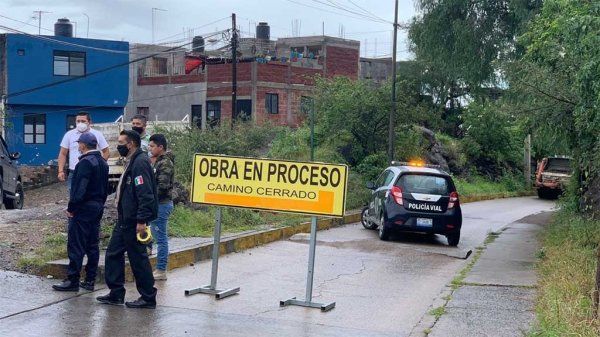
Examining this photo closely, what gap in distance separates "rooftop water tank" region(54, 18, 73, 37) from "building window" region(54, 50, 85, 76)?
8.08m

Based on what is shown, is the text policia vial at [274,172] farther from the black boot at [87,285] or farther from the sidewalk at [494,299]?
the sidewalk at [494,299]

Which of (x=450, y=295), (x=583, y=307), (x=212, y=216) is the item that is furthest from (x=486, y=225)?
(x=583, y=307)

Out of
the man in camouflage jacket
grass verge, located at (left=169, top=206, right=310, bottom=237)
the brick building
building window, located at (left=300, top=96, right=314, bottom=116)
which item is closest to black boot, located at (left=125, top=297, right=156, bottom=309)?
the man in camouflage jacket

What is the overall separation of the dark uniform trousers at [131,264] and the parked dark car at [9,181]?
10.5 meters

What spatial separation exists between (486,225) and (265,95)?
27.4 metres

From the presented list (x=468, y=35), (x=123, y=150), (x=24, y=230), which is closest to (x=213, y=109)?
(x=468, y=35)

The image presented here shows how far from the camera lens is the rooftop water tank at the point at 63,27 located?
49250 millimetres

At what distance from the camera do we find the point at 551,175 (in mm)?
37312

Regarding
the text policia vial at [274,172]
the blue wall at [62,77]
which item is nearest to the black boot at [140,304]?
the text policia vial at [274,172]

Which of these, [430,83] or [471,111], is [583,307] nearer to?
[471,111]

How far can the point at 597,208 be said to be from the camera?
15.2 meters

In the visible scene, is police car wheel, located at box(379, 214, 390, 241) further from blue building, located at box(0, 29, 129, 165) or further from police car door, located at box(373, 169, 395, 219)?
blue building, located at box(0, 29, 129, 165)

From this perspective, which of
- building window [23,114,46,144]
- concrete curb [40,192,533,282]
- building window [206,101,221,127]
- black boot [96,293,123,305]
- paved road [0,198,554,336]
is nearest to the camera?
paved road [0,198,554,336]

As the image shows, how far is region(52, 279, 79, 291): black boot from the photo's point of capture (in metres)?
8.76
